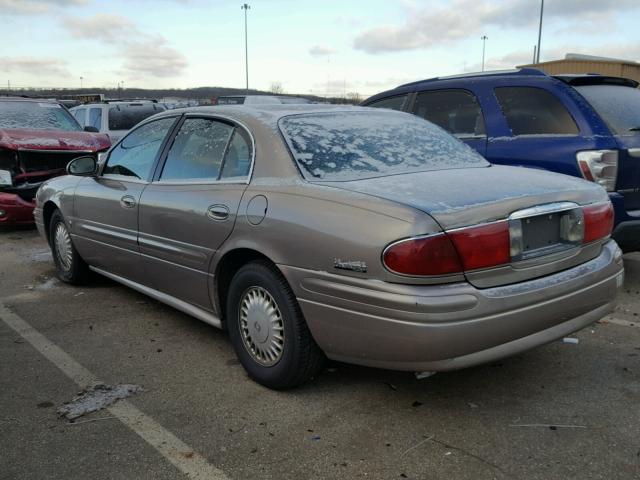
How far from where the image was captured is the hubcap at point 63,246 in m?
5.43

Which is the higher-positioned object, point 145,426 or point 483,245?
point 483,245

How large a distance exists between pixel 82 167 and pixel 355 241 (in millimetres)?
3170

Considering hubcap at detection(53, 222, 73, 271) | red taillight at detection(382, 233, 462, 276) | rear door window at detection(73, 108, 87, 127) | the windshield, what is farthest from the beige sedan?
rear door window at detection(73, 108, 87, 127)

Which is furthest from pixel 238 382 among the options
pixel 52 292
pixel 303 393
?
pixel 52 292

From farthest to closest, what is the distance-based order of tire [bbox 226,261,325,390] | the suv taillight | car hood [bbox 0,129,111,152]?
car hood [bbox 0,129,111,152]
the suv taillight
tire [bbox 226,261,325,390]

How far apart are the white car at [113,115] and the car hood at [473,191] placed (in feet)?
34.3

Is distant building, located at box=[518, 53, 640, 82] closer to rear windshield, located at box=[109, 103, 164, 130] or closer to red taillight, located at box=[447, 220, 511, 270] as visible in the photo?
rear windshield, located at box=[109, 103, 164, 130]

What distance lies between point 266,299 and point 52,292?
2.92 metres

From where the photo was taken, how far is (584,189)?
128 inches

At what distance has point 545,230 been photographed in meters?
2.99

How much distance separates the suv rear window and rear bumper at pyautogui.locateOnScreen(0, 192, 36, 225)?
19.4 ft

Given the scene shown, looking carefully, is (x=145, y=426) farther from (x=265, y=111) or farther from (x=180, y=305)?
(x=265, y=111)

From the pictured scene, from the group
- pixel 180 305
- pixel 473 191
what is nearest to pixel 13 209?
pixel 180 305

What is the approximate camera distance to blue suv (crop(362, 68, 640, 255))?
471 centimetres
